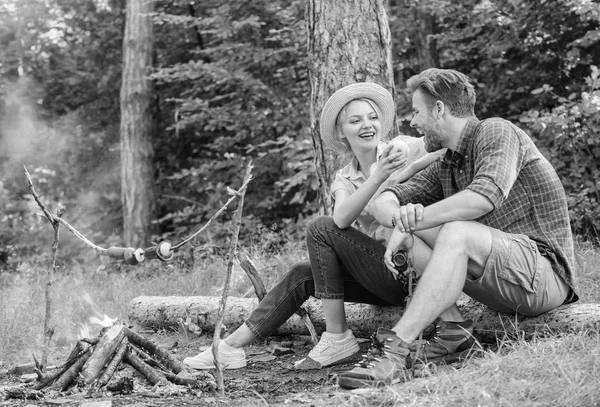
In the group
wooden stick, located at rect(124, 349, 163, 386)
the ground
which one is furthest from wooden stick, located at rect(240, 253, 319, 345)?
wooden stick, located at rect(124, 349, 163, 386)

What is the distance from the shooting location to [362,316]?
4.54 meters

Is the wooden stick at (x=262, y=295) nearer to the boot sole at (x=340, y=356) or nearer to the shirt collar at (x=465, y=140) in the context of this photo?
the boot sole at (x=340, y=356)

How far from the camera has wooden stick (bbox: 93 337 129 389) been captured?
3.71 m

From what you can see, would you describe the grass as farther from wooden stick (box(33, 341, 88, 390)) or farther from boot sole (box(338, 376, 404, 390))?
wooden stick (box(33, 341, 88, 390))

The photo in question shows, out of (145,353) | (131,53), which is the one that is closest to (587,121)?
(145,353)

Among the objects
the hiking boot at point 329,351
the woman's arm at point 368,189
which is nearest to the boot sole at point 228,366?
the hiking boot at point 329,351

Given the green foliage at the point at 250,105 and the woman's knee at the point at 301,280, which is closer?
the woman's knee at the point at 301,280

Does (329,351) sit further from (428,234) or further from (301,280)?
(428,234)

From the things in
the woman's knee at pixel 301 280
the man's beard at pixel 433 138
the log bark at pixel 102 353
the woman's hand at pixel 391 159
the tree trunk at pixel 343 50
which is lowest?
the log bark at pixel 102 353

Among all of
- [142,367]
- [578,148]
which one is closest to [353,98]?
[142,367]

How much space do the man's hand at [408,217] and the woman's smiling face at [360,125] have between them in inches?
28.1

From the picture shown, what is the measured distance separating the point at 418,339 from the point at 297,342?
162 cm

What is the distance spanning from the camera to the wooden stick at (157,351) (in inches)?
157

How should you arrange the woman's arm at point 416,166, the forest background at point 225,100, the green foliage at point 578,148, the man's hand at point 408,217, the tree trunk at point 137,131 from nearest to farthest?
the man's hand at point 408,217, the woman's arm at point 416,166, the green foliage at point 578,148, the forest background at point 225,100, the tree trunk at point 137,131
